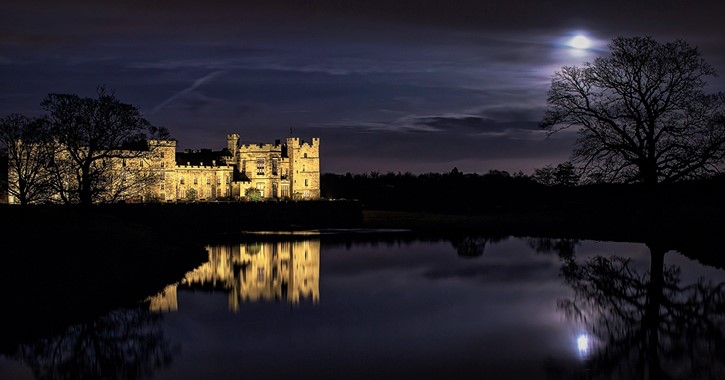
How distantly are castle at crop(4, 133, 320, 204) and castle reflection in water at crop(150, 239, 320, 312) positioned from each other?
4886cm

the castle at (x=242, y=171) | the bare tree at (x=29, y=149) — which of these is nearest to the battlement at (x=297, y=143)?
the castle at (x=242, y=171)

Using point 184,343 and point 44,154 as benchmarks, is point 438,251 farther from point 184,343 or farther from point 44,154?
point 184,343

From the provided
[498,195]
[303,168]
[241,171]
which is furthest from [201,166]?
[498,195]

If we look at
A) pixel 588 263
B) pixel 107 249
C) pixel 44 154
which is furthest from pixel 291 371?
pixel 44 154

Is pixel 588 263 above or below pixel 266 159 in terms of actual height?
below

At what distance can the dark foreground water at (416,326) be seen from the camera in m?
15.3

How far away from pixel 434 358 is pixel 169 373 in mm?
5775

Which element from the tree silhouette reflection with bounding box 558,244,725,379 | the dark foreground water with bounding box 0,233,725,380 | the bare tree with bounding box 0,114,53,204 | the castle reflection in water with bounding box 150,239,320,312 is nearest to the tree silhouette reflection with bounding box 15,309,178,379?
the dark foreground water with bounding box 0,233,725,380

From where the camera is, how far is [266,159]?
101m

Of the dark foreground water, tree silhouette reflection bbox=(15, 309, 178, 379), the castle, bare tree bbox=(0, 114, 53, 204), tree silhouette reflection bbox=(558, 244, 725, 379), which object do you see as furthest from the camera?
the castle

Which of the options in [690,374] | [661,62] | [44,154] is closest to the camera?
[690,374]

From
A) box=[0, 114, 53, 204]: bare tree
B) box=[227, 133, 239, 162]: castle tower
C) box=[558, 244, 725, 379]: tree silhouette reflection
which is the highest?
box=[227, 133, 239, 162]: castle tower

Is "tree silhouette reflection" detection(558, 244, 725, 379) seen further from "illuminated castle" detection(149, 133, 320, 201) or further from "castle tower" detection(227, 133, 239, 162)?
"castle tower" detection(227, 133, 239, 162)

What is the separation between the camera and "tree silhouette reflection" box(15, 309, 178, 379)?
1543cm
